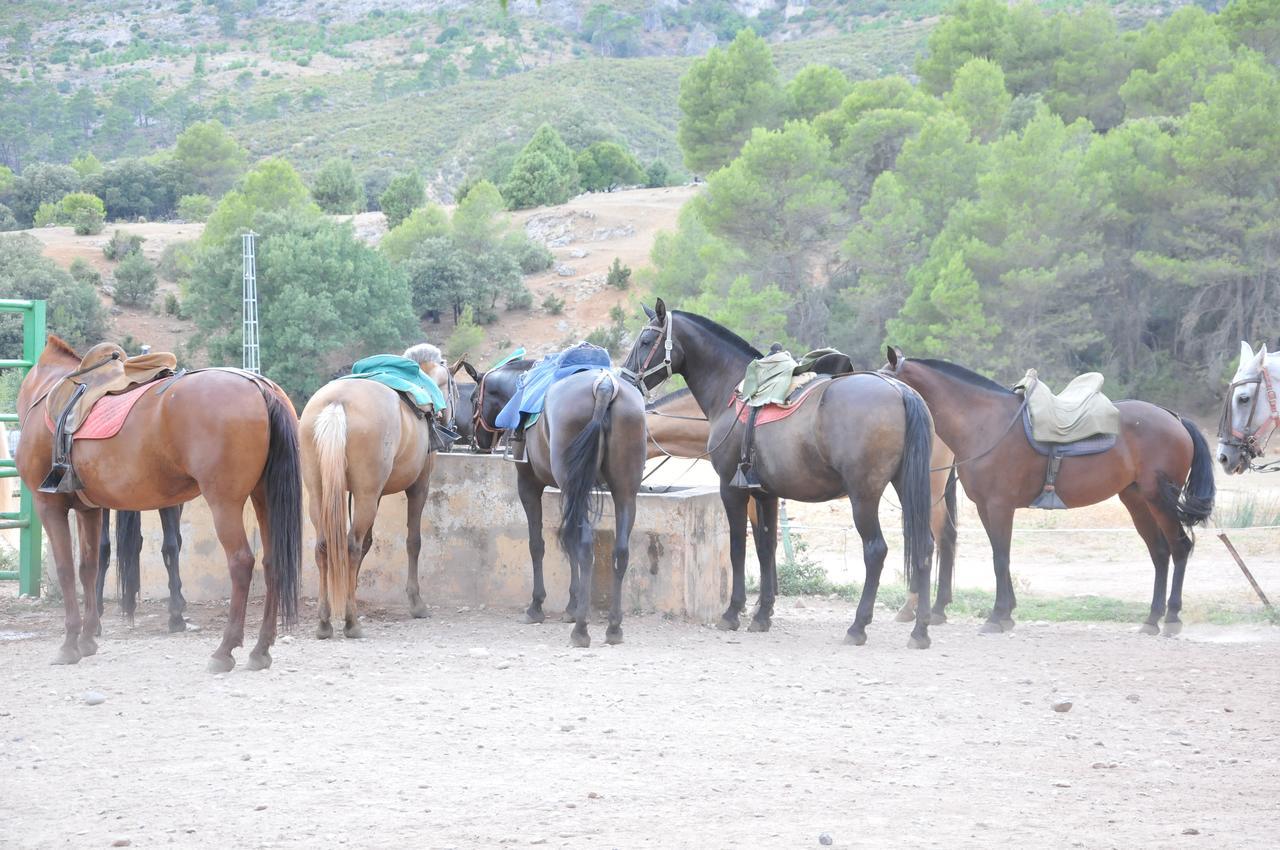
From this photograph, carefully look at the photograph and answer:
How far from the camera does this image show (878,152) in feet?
138

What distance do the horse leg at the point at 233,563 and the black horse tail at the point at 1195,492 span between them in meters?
6.28

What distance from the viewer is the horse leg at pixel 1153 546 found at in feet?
30.1

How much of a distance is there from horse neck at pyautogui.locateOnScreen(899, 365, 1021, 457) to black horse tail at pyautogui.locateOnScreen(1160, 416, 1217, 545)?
1.22 metres

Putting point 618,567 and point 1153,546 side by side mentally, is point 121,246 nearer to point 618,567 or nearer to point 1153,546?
point 618,567

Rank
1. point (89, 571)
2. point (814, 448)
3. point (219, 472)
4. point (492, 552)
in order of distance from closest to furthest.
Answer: point (219, 472)
point (89, 571)
point (814, 448)
point (492, 552)

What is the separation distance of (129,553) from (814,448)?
15.4 feet

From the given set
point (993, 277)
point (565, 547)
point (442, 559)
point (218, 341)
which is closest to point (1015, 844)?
point (565, 547)

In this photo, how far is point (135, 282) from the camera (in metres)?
55.8

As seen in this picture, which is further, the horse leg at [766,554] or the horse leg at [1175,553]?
the horse leg at [1175,553]

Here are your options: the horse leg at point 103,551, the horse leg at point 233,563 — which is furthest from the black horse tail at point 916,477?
the horse leg at point 103,551

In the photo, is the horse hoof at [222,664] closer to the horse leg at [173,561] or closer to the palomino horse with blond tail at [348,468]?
the palomino horse with blond tail at [348,468]

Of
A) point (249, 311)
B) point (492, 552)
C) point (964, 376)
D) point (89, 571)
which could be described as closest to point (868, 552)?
point (964, 376)

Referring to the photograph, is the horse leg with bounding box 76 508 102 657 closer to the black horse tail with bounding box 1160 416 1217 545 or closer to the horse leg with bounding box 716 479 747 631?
the horse leg with bounding box 716 479 747 631

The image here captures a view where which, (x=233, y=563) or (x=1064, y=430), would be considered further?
(x=1064, y=430)
